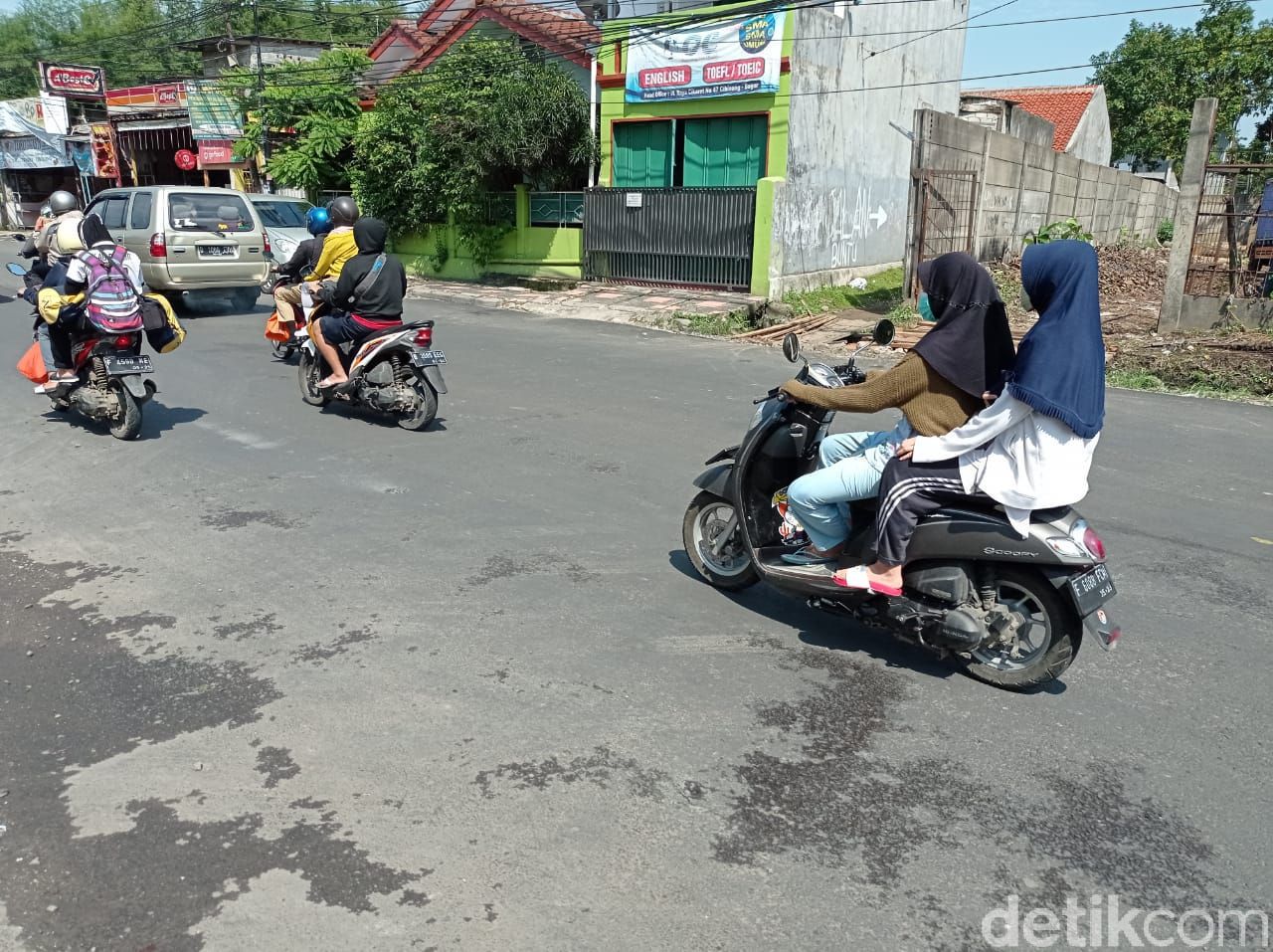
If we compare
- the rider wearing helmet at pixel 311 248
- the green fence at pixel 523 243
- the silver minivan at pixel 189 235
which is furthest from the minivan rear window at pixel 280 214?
the rider wearing helmet at pixel 311 248

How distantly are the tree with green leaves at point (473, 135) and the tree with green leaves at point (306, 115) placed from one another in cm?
155

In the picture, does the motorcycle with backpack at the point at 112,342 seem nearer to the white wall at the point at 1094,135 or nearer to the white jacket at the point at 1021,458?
the white jacket at the point at 1021,458

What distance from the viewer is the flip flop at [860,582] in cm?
364

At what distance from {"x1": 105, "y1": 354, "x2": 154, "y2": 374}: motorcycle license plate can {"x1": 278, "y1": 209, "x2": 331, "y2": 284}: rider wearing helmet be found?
184cm

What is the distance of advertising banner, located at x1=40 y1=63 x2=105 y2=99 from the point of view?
108 feet

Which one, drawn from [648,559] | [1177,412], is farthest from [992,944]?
[1177,412]

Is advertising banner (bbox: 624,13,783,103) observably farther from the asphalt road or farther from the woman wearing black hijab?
the woman wearing black hijab

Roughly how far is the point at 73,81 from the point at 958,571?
39712mm

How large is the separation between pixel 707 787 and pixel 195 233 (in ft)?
43.5

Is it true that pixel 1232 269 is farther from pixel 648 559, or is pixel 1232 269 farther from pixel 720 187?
pixel 648 559

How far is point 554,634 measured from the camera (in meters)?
3.98

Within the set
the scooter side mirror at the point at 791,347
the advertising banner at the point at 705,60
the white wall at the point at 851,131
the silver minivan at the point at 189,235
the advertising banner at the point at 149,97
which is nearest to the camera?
the scooter side mirror at the point at 791,347

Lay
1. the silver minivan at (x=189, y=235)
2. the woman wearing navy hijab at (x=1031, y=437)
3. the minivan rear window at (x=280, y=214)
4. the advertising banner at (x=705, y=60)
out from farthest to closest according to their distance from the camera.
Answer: the minivan rear window at (x=280, y=214) → the advertising banner at (x=705, y=60) → the silver minivan at (x=189, y=235) → the woman wearing navy hijab at (x=1031, y=437)

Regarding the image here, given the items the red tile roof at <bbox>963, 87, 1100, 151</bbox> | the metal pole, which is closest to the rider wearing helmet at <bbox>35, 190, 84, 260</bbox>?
the metal pole
